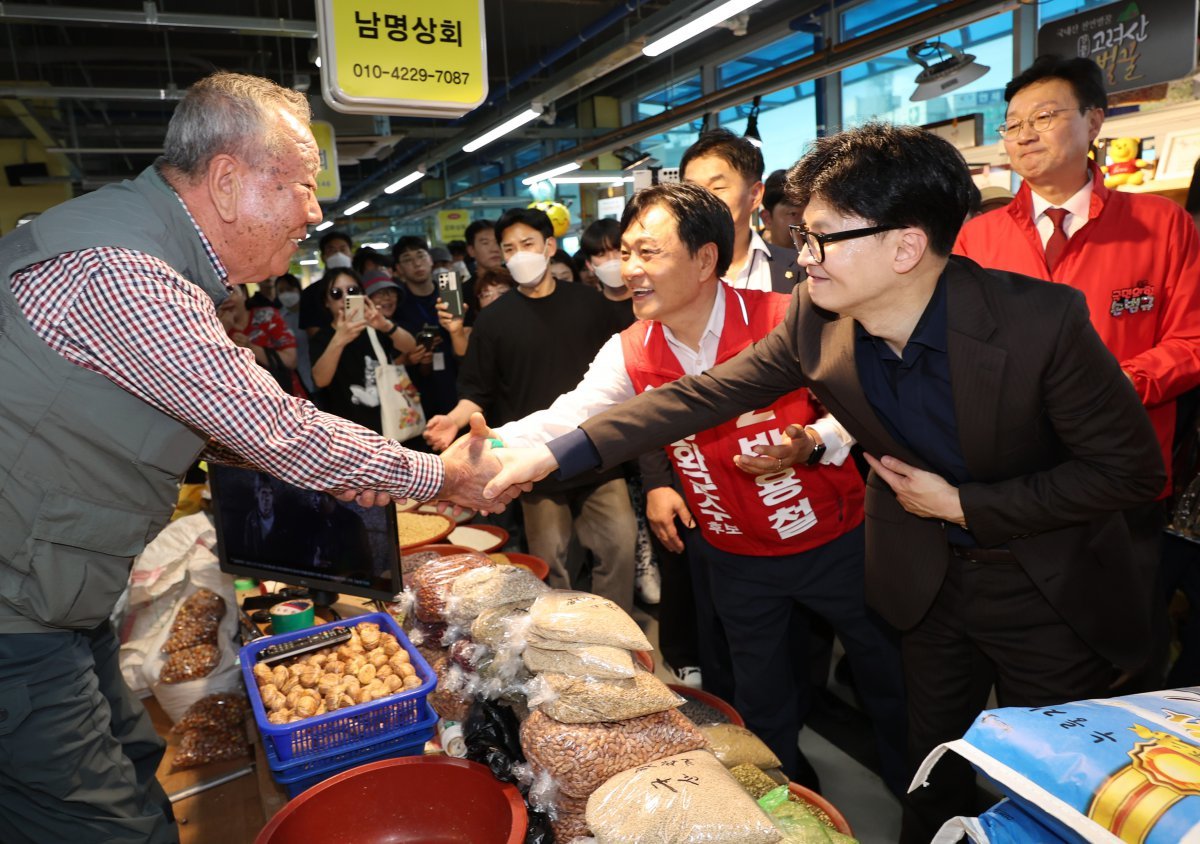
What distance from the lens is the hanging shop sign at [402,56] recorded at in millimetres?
4133

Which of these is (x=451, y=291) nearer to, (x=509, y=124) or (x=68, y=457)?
(x=68, y=457)

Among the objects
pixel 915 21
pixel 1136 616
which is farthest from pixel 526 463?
pixel 915 21

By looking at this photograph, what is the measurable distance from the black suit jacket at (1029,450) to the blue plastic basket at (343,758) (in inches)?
40.7

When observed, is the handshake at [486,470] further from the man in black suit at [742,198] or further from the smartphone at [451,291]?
the smartphone at [451,291]

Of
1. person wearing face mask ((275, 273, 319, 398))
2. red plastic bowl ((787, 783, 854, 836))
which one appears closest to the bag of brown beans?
red plastic bowl ((787, 783, 854, 836))

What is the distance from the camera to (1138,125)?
4160 millimetres

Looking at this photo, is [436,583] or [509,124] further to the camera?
[509,124]

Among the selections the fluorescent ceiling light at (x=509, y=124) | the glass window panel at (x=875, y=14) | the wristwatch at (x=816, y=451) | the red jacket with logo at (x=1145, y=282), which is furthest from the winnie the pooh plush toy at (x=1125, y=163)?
the fluorescent ceiling light at (x=509, y=124)

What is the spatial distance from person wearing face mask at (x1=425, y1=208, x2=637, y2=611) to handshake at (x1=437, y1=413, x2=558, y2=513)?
1207 mm

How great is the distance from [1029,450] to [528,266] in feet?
8.23

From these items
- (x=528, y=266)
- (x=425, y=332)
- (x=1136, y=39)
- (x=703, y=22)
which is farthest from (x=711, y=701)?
(x=1136, y=39)

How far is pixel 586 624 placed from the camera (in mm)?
→ 1355

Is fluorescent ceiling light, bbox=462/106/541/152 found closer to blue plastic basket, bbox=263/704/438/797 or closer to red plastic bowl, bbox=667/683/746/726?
red plastic bowl, bbox=667/683/746/726

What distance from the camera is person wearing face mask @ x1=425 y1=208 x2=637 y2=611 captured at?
3.43m
